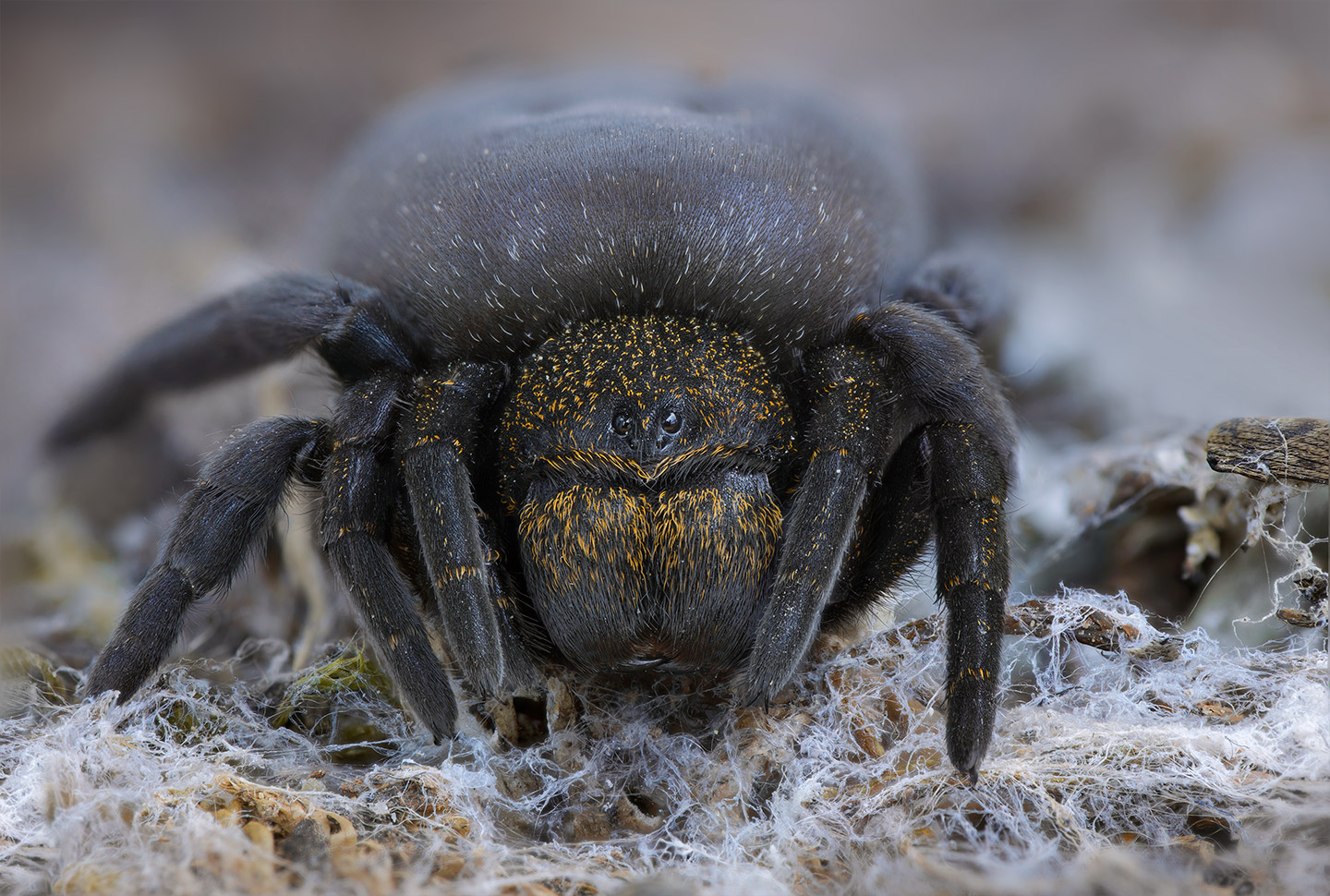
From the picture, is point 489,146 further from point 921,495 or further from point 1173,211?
point 1173,211

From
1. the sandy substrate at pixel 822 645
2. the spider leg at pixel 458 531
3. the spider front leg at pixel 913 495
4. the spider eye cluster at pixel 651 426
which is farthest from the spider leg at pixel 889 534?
the spider leg at pixel 458 531

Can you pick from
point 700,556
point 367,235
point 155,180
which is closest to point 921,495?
point 700,556

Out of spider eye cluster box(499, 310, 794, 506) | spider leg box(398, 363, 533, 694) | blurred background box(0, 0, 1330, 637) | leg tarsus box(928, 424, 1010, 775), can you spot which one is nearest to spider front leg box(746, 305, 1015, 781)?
leg tarsus box(928, 424, 1010, 775)

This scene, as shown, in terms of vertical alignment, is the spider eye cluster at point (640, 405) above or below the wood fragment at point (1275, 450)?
above

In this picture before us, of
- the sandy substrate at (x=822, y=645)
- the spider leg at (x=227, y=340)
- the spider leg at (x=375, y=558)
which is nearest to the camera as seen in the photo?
the sandy substrate at (x=822, y=645)

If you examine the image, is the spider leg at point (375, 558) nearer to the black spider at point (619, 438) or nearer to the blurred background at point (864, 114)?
the black spider at point (619, 438)

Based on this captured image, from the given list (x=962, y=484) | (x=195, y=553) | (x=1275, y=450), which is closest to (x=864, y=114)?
(x=1275, y=450)
